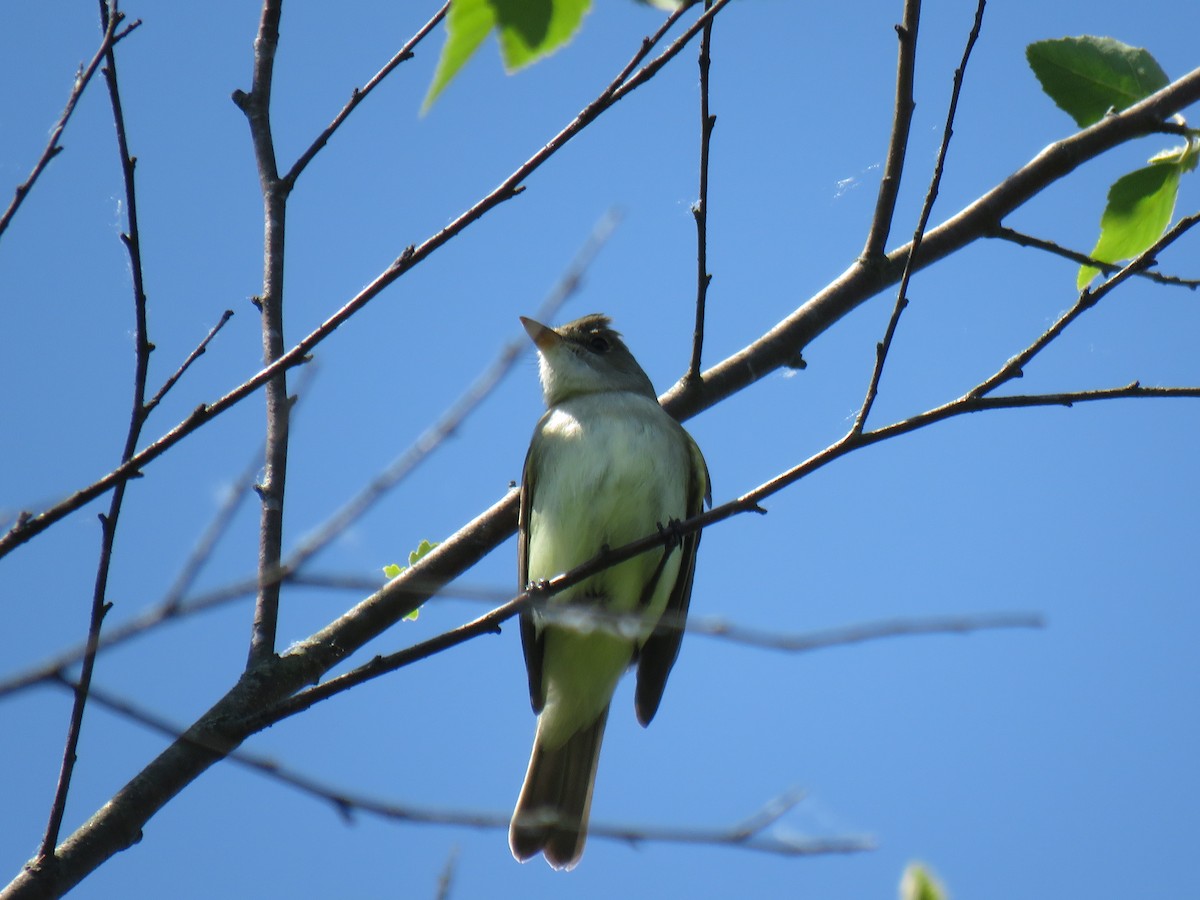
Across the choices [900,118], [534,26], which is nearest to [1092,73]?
[900,118]

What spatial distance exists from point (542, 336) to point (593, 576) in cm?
197

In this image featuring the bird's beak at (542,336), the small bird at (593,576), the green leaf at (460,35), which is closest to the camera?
the green leaf at (460,35)

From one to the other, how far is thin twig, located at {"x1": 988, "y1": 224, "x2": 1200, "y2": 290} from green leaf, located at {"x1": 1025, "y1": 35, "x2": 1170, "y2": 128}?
38 cm

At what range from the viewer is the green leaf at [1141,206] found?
10.3ft

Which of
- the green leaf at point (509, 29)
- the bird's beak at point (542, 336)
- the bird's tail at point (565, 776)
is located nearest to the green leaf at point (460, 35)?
the green leaf at point (509, 29)

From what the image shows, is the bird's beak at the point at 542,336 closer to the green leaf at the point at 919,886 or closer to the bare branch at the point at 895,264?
the bare branch at the point at 895,264

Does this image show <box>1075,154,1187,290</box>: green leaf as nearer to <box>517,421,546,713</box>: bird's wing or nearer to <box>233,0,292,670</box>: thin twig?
<box>233,0,292,670</box>: thin twig

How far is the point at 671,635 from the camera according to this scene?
19.9 ft

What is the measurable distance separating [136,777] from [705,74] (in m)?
2.73

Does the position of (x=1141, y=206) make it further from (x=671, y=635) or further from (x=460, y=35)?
(x=671, y=635)

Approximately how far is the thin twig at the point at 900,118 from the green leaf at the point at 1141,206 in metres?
1.14

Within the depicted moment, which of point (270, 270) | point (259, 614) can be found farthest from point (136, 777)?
point (270, 270)

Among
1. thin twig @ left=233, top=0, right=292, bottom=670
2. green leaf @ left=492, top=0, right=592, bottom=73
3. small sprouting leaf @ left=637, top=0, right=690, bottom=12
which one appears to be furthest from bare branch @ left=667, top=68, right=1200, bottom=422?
green leaf @ left=492, top=0, right=592, bottom=73

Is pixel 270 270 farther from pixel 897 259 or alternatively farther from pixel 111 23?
pixel 897 259
